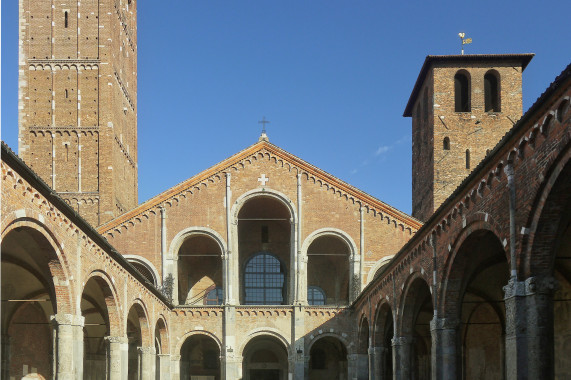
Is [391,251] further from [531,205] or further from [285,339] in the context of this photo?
[531,205]

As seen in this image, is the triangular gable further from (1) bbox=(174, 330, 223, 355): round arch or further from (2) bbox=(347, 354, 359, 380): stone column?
(2) bbox=(347, 354, 359, 380): stone column

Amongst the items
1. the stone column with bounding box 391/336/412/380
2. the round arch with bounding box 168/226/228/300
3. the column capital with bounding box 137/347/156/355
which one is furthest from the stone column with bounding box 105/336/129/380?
the round arch with bounding box 168/226/228/300

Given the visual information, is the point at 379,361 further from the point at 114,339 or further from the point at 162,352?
the point at 114,339

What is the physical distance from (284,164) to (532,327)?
23596 mm

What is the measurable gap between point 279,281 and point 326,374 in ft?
17.4

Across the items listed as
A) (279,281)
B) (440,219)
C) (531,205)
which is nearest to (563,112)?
(531,205)

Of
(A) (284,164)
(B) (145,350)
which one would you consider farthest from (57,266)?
(A) (284,164)

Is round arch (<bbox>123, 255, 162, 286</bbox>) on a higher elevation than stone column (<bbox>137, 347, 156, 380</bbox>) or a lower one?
higher

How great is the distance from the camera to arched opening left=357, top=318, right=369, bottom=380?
3275cm

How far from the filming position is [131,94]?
157ft

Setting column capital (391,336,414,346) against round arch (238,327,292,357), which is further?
round arch (238,327,292,357)

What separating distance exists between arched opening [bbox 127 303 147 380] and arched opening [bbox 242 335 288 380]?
18.5ft

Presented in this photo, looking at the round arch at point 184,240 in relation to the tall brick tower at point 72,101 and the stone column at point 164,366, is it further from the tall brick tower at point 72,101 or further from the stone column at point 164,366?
the tall brick tower at point 72,101

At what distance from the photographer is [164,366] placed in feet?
109
